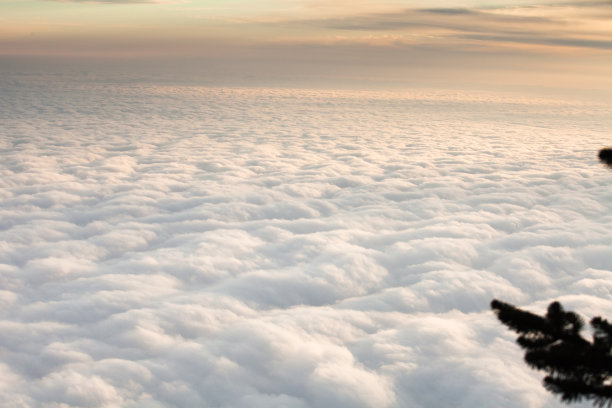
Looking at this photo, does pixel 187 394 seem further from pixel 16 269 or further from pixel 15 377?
pixel 16 269

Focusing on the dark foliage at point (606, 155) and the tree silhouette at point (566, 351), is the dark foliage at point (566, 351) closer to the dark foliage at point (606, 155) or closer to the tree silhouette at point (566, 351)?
the tree silhouette at point (566, 351)

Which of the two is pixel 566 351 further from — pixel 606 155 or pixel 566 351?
pixel 606 155

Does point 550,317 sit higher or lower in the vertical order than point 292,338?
higher

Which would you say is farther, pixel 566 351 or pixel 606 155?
pixel 566 351

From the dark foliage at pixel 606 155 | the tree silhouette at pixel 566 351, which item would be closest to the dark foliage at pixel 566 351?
the tree silhouette at pixel 566 351

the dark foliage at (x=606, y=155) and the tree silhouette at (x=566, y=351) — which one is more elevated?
the dark foliage at (x=606, y=155)

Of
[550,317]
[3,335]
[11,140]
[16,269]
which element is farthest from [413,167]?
[11,140]

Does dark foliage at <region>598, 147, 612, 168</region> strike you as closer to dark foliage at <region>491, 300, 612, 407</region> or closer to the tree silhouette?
the tree silhouette

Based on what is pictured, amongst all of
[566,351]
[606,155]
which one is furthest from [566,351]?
[606,155]

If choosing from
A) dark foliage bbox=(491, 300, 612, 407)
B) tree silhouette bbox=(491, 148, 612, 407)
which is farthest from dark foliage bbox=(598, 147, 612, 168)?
dark foliage bbox=(491, 300, 612, 407)
